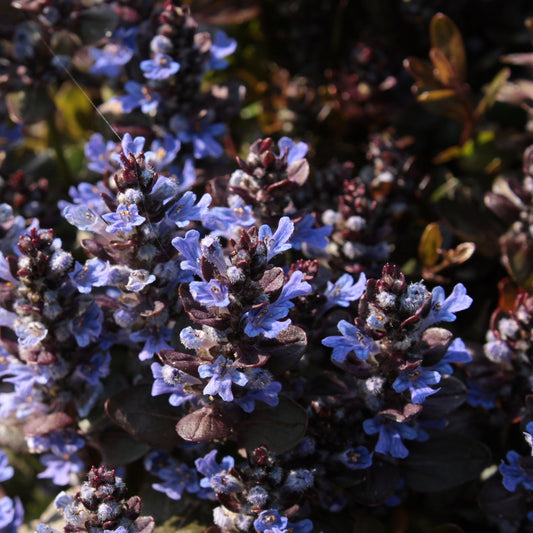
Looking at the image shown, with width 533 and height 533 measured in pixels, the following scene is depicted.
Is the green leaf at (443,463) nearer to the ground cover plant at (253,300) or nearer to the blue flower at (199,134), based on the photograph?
the ground cover plant at (253,300)

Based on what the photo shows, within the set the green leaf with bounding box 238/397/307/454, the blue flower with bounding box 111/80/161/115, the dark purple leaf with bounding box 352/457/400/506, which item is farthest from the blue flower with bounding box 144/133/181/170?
the dark purple leaf with bounding box 352/457/400/506

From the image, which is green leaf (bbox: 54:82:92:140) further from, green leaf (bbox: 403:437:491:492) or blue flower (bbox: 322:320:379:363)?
green leaf (bbox: 403:437:491:492)

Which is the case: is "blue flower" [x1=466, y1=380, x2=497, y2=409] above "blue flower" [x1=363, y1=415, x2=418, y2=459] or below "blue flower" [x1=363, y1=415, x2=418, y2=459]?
below

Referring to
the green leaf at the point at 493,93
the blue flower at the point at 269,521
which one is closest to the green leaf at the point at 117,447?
the blue flower at the point at 269,521

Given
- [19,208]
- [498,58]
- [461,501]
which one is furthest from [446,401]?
[498,58]

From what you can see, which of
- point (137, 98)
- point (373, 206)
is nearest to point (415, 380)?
point (373, 206)

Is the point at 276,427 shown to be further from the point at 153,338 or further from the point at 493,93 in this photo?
the point at 493,93
